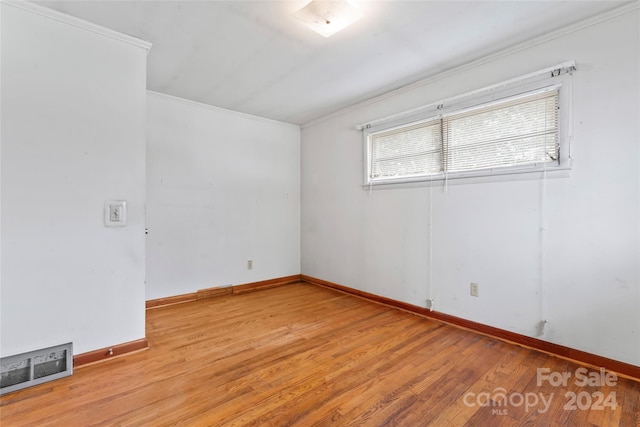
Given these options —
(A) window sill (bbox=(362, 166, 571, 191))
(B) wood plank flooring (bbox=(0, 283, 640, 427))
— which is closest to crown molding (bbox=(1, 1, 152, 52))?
(B) wood plank flooring (bbox=(0, 283, 640, 427))

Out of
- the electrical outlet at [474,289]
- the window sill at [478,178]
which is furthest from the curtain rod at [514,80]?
the electrical outlet at [474,289]

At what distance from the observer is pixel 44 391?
1.80m

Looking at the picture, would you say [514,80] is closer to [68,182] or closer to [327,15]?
[327,15]

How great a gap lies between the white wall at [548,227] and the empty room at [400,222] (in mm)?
14

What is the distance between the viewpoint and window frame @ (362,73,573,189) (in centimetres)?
223

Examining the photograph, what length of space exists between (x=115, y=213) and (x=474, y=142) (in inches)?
121

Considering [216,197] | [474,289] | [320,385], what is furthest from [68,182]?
[474,289]

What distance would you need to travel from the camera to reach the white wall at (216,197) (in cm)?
343

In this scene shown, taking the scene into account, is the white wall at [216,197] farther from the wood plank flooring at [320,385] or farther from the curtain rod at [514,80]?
the curtain rod at [514,80]

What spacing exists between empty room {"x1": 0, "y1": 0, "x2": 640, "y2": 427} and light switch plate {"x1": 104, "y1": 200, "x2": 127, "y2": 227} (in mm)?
15

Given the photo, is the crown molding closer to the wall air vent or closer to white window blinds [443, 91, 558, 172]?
the wall air vent

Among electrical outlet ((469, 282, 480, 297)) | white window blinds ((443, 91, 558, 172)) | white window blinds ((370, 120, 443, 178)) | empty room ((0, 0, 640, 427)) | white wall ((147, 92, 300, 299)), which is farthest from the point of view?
white wall ((147, 92, 300, 299))

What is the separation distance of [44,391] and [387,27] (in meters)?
3.29

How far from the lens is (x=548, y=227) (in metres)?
2.32
